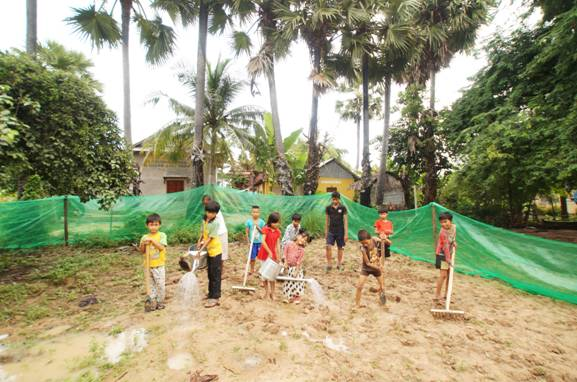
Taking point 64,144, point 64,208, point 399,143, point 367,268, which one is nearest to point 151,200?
point 64,208

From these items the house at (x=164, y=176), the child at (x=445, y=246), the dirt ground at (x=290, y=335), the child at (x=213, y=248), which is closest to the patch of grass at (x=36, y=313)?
the dirt ground at (x=290, y=335)

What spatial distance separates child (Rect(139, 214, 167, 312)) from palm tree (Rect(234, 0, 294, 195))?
24.1 ft

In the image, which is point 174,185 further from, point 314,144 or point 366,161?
point 366,161

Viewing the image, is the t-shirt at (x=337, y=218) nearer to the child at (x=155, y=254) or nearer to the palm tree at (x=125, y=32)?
the child at (x=155, y=254)

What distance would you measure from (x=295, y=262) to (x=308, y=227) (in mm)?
5513

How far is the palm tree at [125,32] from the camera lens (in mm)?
9836

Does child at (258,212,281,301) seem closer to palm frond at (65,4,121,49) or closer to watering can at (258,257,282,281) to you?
watering can at (258,257,282,281)

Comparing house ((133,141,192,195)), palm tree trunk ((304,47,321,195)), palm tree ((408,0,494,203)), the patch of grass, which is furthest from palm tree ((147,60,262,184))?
the patch of grass

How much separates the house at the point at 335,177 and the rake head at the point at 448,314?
20.5 m

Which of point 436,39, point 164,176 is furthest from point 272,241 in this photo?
point 164,176

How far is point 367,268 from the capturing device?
4.20 m

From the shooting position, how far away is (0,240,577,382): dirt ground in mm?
2746

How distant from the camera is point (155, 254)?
13.4ft

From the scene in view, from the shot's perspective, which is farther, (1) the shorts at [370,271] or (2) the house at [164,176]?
(2) the house at [164,176]
